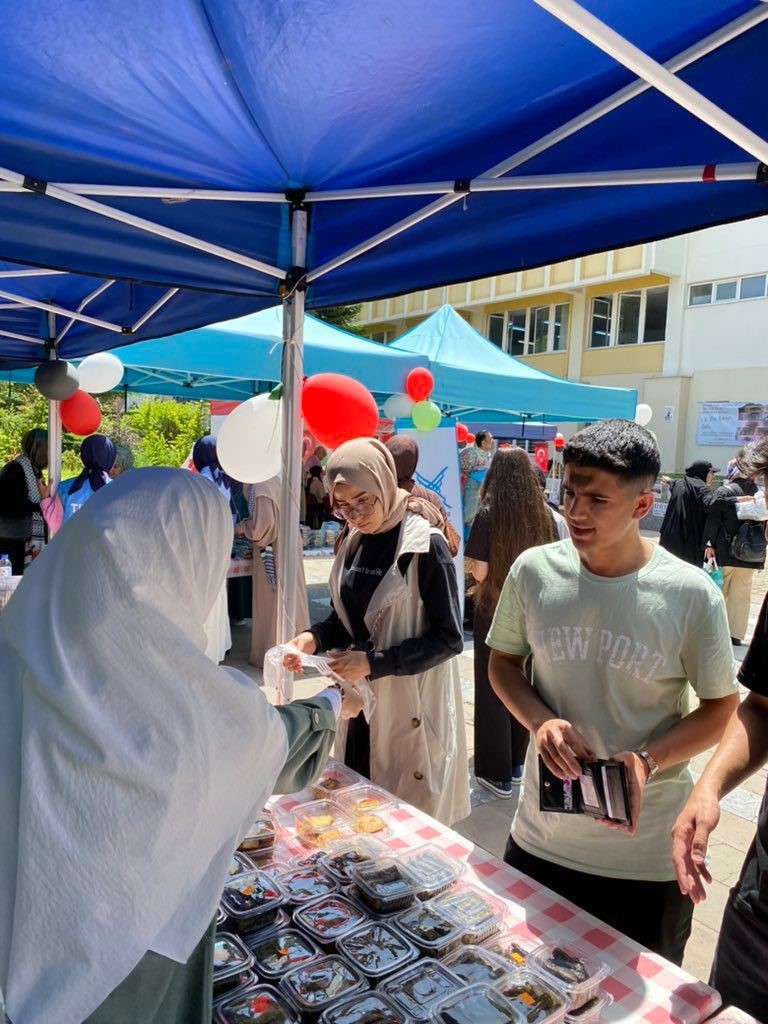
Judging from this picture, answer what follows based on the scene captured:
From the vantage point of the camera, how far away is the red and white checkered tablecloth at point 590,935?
1.23 meters

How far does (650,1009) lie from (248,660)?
503 centimetres

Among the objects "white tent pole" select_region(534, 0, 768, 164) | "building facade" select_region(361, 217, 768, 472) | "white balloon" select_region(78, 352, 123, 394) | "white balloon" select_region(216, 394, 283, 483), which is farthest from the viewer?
"building facade" select_region(361, 217, 768, 472)

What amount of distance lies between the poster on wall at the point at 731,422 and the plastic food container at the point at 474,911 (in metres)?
18.6

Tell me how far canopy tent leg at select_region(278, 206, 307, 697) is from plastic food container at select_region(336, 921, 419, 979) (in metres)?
1.22

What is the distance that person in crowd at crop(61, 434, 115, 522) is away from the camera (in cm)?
530

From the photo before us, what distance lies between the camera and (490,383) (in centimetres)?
765

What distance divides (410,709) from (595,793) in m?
1.04

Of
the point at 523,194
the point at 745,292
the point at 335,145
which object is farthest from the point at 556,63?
the point at 745,292

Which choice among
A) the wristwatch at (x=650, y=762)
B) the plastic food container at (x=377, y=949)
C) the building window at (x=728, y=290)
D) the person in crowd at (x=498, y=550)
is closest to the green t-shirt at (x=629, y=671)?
the wristwatch at (x=650, y=762)

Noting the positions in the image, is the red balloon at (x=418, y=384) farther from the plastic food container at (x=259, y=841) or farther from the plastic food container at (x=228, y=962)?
the plastic food container at (x=228, y=962)

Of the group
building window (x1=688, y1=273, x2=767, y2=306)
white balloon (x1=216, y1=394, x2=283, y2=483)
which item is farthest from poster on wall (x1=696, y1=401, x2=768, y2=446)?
white balloon (x1=216, y1=394, x2=283, y2=483)

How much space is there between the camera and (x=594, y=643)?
1.59 metres

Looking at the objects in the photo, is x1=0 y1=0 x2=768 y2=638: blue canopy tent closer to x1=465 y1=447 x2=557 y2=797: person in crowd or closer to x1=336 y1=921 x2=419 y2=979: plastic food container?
x1=465 y1=447 x2=557 y2=797: person in crowd

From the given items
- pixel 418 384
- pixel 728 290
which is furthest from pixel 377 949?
pixel 728 290
